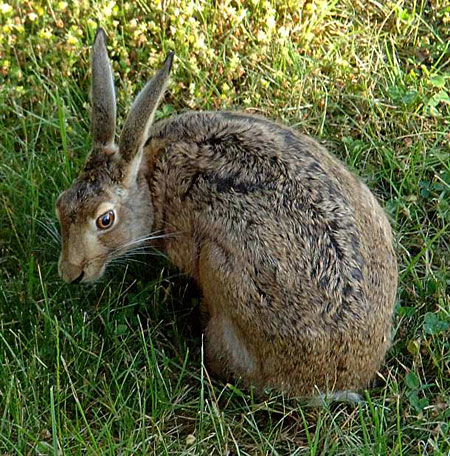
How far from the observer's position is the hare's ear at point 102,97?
4.89 m

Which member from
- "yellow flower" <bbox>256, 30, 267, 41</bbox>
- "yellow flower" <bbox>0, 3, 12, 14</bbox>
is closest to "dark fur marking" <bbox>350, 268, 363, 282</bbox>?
"yellow flower" <bbox>256, 30, 267, 41</bbox>

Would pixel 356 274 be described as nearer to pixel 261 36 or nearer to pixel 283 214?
pixel 283 214

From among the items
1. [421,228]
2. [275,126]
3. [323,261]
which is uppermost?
[275,126]

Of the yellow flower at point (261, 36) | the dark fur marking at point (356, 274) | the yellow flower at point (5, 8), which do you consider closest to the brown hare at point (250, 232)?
the dark fur marking at point (356, 274)

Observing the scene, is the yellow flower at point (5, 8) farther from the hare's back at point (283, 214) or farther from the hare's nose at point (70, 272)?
the hare's nose at point (70, 272)

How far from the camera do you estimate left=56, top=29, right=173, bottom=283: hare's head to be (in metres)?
4.85

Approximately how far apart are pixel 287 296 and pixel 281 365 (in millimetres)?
353

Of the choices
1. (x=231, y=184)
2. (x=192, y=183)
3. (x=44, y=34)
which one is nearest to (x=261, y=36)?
(x=44, y=34)

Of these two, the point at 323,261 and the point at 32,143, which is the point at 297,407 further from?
the point at 32,143

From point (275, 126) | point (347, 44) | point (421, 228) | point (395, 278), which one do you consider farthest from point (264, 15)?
point (395, 278)

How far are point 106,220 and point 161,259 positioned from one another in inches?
23.5

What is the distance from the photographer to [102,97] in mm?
4895

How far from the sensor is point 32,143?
19.0ft

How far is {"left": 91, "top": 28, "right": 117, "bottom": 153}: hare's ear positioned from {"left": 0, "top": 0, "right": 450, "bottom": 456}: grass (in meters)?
0.68
